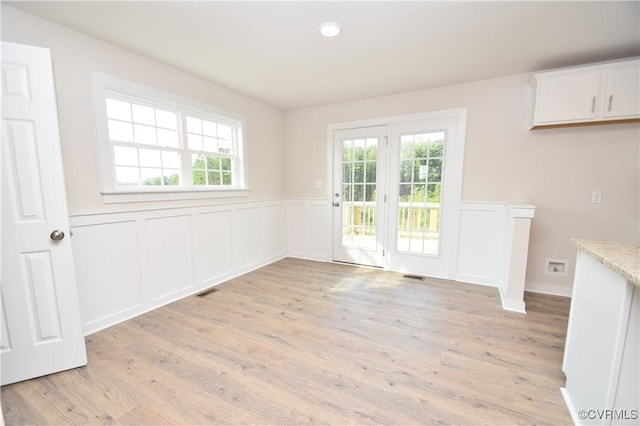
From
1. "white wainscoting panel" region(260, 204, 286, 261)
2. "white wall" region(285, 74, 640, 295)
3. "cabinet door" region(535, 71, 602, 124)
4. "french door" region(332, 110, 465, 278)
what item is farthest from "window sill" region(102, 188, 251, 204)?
→ "cabinet door" region(535, 71, 602, 124)

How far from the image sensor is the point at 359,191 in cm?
410

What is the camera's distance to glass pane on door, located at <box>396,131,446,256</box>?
3.52 m

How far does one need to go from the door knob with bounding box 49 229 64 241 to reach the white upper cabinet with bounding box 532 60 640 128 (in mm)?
4274

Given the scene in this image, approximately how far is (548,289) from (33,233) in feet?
15.8

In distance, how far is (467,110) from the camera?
10.7 ft

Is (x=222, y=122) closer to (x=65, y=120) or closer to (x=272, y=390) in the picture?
(x=65, y=120)

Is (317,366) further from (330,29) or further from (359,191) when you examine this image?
(359,191)

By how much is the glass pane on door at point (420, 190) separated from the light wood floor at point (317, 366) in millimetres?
962

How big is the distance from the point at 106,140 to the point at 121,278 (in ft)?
4.14

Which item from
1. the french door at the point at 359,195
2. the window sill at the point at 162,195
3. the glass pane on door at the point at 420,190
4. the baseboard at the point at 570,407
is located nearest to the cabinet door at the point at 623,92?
the glass pane on door at the point at 420,190

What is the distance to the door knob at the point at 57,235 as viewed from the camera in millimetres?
1756

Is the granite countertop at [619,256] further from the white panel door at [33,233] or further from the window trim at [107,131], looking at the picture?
the window trim at [107,131]

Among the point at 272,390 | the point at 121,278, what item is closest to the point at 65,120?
the point at 121,278

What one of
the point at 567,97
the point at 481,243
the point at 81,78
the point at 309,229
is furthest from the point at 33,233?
the point at 567,97
